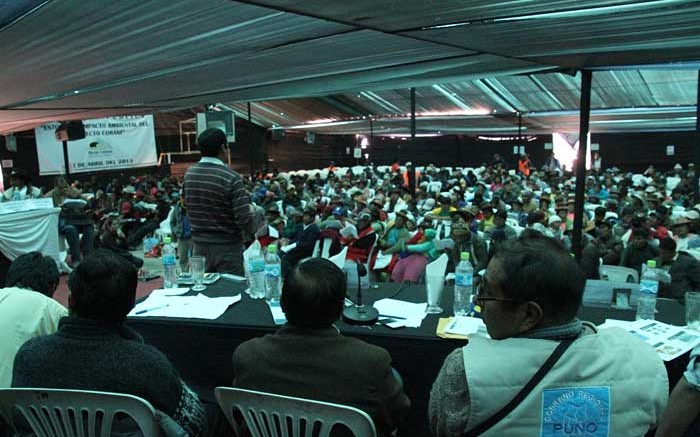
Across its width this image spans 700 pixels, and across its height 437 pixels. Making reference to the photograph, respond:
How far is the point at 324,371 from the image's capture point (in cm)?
160

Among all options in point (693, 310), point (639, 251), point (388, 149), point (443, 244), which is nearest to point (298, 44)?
point (693, 310)

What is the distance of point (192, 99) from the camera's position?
22.9ft

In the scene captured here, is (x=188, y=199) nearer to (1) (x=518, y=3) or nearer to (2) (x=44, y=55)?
(2) (x=44, y=55)

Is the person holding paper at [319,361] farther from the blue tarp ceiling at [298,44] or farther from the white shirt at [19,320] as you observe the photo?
the blue tarp ceiling at [298,44]

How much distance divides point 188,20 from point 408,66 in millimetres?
2112

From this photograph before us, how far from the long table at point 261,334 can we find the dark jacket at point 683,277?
4.10ft

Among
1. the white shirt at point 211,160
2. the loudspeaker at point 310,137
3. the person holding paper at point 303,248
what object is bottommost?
the person holding paper at point 303,248

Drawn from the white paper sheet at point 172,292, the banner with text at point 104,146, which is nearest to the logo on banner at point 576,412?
the white paper sheet at point 172,292

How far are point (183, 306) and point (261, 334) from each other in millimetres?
566

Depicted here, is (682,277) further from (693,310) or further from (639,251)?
(693,310)

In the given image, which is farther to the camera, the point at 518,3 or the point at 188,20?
the point at 188,20

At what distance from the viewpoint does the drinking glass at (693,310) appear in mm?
2355

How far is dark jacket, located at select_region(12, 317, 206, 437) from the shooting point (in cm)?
159

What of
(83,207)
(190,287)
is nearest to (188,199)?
(190,287)
